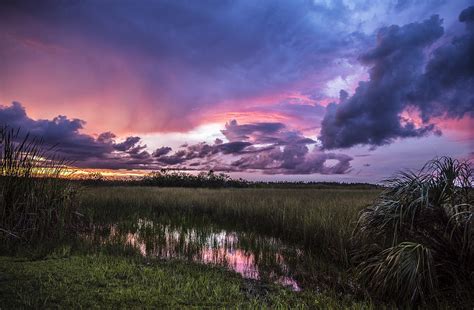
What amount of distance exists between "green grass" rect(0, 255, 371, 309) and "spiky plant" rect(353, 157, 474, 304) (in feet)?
2.75

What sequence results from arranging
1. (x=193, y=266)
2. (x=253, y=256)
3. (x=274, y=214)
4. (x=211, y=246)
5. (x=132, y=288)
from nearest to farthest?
(x=132, y=288)
(x=193, y=266)
(x=253, y=256)
(x=211, y=246)
(x=274, y=214)

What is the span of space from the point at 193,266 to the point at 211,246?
2858 mm

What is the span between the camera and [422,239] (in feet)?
22.1

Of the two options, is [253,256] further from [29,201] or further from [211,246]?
→ [29,201]

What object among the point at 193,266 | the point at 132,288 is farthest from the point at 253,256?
the point at 132,288

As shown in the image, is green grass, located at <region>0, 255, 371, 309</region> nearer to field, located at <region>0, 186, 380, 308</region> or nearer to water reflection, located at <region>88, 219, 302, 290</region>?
field, located at <region>0, 186, 380, 308</region>

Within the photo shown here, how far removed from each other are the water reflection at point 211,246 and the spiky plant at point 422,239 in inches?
72.6

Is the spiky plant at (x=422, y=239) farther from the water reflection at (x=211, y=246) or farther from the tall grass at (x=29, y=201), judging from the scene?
the tall grass at (x=29, y=201)

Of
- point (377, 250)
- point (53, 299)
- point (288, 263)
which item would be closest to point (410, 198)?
point (377, 250)

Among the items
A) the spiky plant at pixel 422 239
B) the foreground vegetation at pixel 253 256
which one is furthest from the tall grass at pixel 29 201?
the spiky plant at pixel 422 239

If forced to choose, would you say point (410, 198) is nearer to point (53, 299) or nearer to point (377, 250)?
point (377, 250)

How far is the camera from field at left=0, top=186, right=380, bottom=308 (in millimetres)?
5641

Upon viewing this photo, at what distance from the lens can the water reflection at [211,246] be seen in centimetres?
833

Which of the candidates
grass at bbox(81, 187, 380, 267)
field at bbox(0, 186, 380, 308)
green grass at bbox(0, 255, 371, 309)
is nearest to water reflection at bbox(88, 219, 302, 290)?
field at bbox(0, 186, 380, 308)
